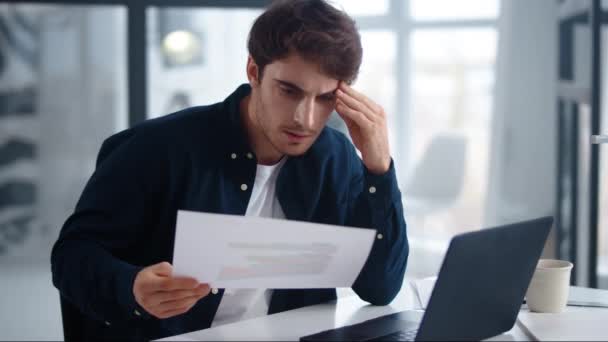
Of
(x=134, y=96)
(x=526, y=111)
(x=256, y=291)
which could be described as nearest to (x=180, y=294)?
(x=256, y=291)

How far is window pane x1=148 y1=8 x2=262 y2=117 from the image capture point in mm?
3205

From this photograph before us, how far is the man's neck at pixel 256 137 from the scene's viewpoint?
1691mm

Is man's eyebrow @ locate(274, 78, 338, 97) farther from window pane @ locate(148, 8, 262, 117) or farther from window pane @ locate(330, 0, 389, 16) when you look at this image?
window pane @ locate(330, 0, 389, 16)

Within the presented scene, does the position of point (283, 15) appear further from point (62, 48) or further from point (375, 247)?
point (62, 48)

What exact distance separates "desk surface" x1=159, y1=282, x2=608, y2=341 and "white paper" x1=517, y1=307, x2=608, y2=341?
0.08 ft

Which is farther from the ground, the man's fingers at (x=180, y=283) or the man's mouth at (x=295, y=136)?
the man's mouth at (x=295, y=136)

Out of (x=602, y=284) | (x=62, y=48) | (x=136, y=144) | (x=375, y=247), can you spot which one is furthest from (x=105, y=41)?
(x=602, y=284)

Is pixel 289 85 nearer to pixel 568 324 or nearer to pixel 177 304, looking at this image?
pixel 177 304

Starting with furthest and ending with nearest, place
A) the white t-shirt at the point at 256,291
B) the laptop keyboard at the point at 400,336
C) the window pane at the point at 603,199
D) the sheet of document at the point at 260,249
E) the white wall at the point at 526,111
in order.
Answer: the white wall at the point at 526,111, the window pane at the point at 603,199, the white t-shirt at the point at 256,291, the laptop keyboard at the point at 400,336, the sheet of document at the point at 260,249

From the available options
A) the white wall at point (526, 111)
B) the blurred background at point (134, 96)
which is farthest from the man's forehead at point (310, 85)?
the white wall at point (526, 111)

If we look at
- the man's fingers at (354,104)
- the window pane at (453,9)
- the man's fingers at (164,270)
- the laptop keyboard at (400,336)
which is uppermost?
the window pane at (453,9)

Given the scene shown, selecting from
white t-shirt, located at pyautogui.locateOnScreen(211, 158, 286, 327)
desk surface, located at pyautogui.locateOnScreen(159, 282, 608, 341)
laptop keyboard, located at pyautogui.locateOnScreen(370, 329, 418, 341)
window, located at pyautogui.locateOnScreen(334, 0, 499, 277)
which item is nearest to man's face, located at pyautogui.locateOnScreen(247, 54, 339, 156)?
white t-shirt, located at pyautogui.locateOnScreen(211, 158, 286, 327)

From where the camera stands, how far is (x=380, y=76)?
4723 millimetres

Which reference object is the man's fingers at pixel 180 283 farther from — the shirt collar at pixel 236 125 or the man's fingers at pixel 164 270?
the shirt collar at pixel 236 125
